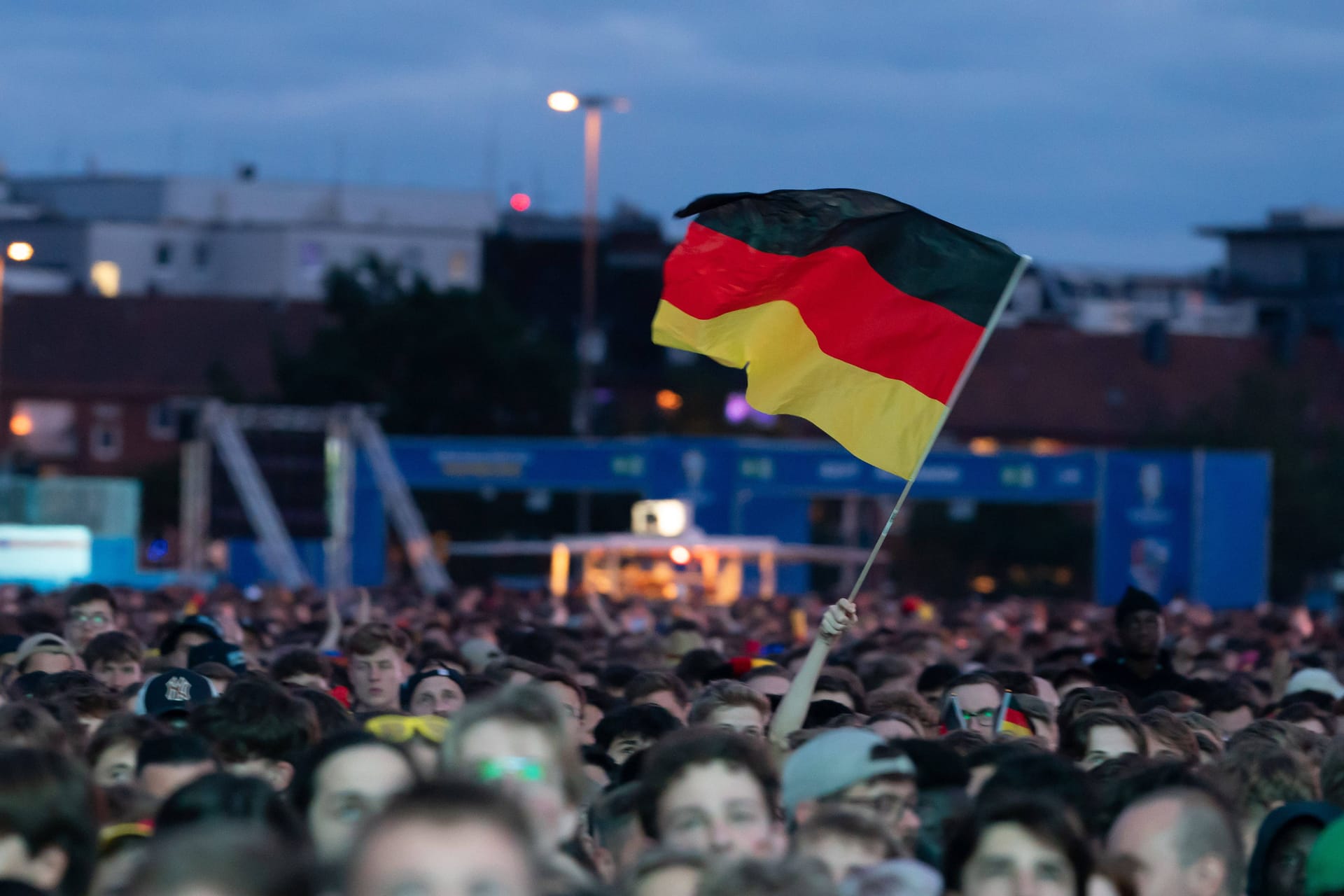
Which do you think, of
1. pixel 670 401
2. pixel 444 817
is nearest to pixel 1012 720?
pixel 444 817

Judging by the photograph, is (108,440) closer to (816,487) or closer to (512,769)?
(816,487)

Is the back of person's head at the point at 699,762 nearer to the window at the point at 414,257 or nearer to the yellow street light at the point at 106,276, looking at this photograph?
the window at the point at 414,257

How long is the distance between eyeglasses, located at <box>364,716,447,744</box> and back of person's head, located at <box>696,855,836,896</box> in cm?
195

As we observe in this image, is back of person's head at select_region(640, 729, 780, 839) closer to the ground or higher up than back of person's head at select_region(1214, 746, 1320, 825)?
higher up

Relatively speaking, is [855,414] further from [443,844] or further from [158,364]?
[158,364]

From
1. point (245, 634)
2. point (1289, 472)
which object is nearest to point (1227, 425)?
point (1289, 472)

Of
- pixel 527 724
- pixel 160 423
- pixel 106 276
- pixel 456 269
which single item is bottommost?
pixel 527 724

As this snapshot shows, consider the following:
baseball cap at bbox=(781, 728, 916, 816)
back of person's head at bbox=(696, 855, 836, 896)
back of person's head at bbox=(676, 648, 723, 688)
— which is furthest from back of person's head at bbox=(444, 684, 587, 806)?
back of person's head at bbox=(676, 648, 723, 688)

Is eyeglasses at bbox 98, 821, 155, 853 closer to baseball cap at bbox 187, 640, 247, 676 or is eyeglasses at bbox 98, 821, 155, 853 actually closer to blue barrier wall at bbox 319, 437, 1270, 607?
baseball cap at bbox 187, 640, 247, 676

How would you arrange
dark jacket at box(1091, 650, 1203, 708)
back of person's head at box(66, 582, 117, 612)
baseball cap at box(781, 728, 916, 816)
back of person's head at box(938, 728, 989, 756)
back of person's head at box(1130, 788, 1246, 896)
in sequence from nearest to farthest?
back of person's head at box(1130, 788, 1246, 896), baseball cap at box(781, 728, 916, 816), back of person's head at box(938, 728, 989, 756), dark jacket at box(1091, 650, 1203, 708), back of person's head at box(66, 582, 117, 612)

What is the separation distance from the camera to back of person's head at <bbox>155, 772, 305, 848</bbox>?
5.25 meters

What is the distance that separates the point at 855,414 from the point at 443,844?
6188mm

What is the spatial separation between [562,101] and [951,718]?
32.2m

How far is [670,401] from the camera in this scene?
6756 cm
